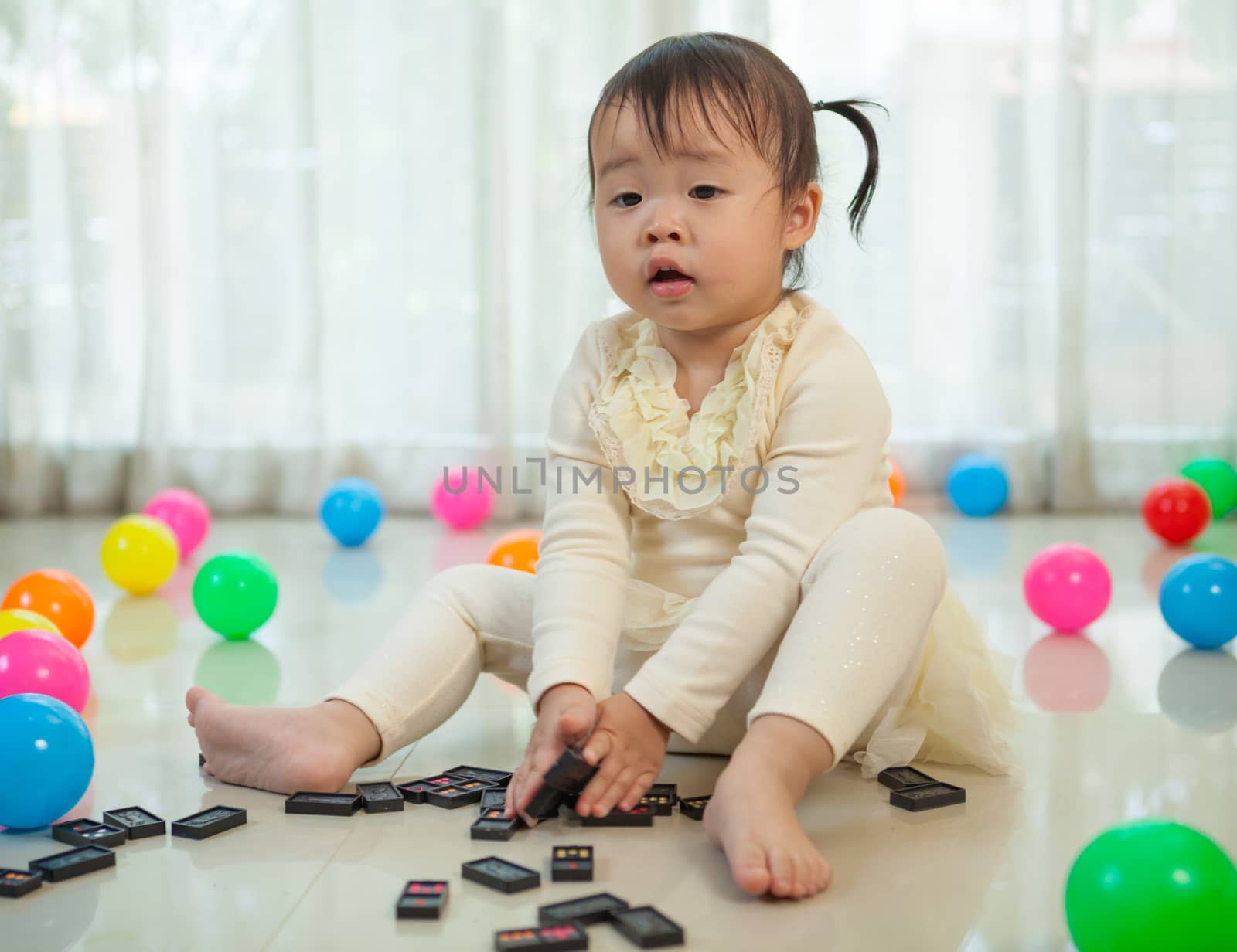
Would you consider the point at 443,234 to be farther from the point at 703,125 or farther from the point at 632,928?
the point at 632,928

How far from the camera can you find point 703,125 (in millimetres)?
1121

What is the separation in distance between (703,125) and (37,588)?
107cm

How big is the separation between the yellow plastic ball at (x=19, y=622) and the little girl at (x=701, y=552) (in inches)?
15.3

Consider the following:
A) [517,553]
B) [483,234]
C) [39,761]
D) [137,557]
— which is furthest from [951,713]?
[483,234]

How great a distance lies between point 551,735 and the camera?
3.33ft

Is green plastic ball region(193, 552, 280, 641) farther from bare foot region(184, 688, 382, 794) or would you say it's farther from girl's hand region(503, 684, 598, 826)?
girl's hand region(503, 684, 598, 826)

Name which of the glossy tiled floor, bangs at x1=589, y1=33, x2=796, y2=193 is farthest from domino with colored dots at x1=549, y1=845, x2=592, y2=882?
bangs at x1=589, y1=33, x2=796, y2=193

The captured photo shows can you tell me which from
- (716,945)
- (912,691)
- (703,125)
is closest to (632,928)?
(716,945)

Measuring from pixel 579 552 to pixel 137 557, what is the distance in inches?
42.6

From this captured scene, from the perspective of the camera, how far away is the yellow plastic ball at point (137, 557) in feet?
6.52

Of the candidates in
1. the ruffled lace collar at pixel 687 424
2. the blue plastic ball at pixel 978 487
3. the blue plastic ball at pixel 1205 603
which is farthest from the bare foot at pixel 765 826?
the blue plastic ball at pixel 978 487

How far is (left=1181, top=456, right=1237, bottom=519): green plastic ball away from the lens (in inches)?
99.7

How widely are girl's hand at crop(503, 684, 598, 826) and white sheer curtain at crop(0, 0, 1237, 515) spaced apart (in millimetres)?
1744

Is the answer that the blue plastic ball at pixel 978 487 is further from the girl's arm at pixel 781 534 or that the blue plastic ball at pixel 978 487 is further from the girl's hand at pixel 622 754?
the girl's hand at pixel 622 754
